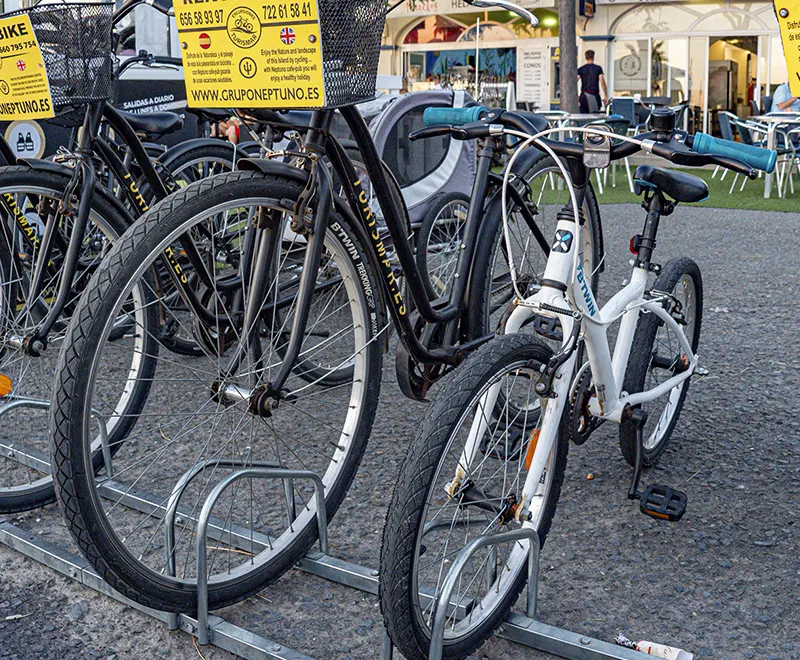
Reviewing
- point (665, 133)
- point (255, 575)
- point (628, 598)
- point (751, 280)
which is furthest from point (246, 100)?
point (751, 280)

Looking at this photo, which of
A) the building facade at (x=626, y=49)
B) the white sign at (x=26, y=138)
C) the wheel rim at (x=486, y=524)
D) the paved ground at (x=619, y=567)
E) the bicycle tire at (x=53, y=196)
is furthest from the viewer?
the building facade at (x=626, y=49)

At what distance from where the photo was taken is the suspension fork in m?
3.12

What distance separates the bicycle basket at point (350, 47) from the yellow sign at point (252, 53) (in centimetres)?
4

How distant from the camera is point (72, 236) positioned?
3111 millimetres

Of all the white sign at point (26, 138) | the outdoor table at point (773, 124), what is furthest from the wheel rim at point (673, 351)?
the outdoor table at point (773, 124)

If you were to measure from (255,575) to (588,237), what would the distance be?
70.2 inches

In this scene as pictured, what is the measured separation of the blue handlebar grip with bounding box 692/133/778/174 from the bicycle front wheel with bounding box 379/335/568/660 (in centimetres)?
60

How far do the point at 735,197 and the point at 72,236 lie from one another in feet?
34.0

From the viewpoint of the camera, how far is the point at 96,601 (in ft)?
8.92

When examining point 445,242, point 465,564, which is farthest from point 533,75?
point 465,564

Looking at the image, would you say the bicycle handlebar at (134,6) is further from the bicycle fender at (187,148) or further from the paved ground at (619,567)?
the paved ground at (619,567)

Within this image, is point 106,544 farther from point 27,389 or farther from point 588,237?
point 588,237

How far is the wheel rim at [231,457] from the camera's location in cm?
259

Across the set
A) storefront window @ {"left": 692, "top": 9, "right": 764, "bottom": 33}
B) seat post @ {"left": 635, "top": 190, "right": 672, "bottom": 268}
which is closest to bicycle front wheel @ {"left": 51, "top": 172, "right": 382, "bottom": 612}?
seat post @ {"left": 635, "top": 190, "right": 672, "bottom": 268}
